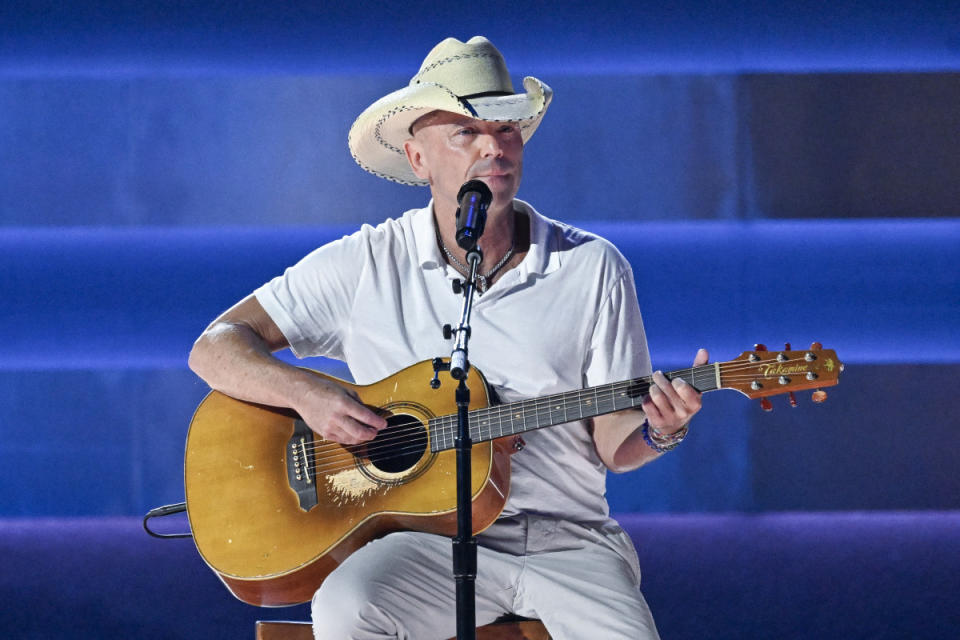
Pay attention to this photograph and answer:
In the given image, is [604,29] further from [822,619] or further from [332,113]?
[822,619]

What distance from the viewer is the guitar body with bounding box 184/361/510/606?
2307 millimetres

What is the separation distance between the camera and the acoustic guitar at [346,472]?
7.44ft

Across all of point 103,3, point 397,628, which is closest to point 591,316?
point 397,628

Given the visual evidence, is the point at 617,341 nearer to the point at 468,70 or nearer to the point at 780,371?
the point at 780,371

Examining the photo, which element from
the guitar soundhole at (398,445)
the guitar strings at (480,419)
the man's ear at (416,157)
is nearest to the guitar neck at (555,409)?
the guitar strings at (480,419)

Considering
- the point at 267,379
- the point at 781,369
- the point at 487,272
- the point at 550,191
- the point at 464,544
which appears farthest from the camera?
the point at 550,191

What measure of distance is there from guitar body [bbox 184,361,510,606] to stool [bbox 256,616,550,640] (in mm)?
90

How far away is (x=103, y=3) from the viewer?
5.23m

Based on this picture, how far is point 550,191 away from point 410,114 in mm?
2474

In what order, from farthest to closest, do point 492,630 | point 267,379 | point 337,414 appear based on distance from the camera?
1. point 267,379
2. point 337,414
3. point 492,630

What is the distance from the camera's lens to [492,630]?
225 cm

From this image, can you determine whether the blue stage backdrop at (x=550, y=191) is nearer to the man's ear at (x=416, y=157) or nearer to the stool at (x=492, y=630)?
the man's ear at (x=416, y=157)

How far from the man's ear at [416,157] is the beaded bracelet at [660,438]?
3.05 feet

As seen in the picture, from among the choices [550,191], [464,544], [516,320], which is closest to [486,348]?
[516,320]
